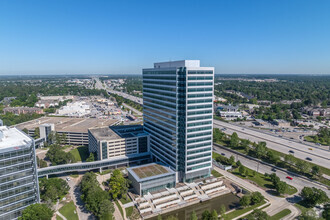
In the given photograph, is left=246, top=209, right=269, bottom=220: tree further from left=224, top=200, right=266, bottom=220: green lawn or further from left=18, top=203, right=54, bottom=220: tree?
left=18, top=203, right=54, bottom=220: tree

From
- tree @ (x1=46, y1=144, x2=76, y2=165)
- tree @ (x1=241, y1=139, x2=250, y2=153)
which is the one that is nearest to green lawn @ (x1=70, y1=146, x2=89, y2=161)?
tree @ (x1=46, y1=144, x2=76, y2=165)

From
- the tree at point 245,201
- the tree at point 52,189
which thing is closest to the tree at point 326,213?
the tree at point 245,201

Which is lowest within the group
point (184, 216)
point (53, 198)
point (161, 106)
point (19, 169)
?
point (184, 216)

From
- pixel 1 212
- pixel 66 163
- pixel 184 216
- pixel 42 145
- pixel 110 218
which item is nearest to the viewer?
pixel 1 212

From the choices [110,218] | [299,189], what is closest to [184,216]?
[110,218]

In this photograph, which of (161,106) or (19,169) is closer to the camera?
(19,169)

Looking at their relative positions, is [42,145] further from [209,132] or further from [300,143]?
Answer: [300,143]

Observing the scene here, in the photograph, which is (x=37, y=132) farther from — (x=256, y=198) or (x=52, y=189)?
(x=256, y=198)

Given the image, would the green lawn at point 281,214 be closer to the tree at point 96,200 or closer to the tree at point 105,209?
the tree at point 105,209
